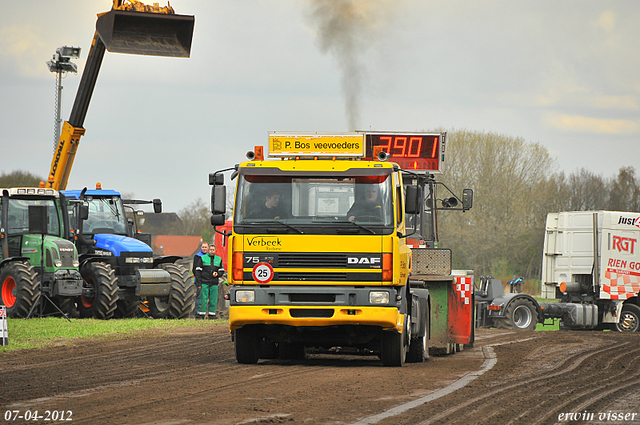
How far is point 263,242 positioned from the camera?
1102cm

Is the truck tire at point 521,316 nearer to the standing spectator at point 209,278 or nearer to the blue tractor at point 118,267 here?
the standing spectator at point 209,278

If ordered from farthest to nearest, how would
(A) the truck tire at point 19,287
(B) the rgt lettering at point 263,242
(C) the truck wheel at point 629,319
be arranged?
(C) the truck wheel at point 629,319, (A) the truck tire at point 19,287, (B) the rgt lettering at point 263,242

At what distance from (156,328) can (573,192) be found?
52.5 meters

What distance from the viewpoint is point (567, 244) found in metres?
24.2

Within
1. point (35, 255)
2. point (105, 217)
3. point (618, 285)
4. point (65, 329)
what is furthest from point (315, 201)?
point (618, 285)

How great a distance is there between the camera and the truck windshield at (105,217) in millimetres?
21500

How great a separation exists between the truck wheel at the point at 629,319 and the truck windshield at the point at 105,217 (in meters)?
13.7

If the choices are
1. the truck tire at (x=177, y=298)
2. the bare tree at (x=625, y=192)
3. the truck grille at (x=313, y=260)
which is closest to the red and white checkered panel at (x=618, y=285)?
the truck tire at (x=177, y=298)

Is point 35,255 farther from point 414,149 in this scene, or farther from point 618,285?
point 618,285

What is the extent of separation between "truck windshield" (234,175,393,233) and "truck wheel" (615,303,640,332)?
14.8 meters

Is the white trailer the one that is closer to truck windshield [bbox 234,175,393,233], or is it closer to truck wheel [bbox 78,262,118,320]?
truck wheel [bbox 78,262,118,320]

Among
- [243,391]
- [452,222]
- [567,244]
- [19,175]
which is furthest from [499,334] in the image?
[19,175]

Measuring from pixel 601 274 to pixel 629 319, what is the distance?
1.50 metres

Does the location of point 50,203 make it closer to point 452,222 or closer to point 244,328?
point 244,328
